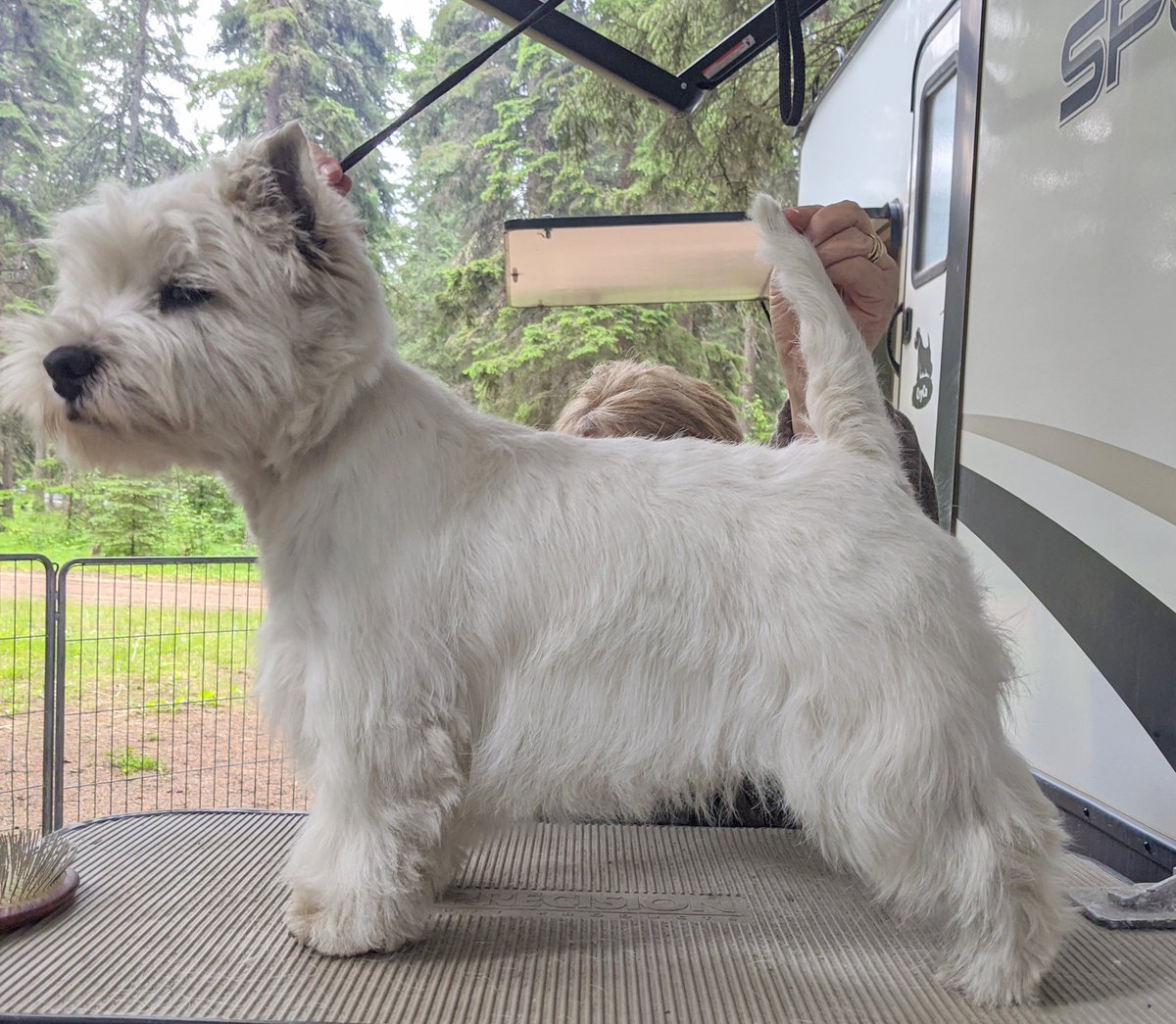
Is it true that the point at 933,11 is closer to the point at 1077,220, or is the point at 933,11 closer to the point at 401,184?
the point at 1077,220

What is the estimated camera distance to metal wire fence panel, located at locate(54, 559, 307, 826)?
200 inches

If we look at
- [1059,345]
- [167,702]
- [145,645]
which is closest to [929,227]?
[1059,345]

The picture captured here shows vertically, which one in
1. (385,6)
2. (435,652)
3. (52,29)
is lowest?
(435,652)

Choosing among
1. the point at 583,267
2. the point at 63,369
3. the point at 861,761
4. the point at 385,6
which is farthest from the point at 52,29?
the point at 861,761

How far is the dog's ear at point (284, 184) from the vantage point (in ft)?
5.10

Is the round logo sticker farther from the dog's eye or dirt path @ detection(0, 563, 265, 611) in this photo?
dirt path @ detection(0, 563, 265, 611)

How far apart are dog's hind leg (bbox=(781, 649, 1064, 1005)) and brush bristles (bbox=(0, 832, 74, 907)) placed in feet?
4.53

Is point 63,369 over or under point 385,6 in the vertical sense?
under

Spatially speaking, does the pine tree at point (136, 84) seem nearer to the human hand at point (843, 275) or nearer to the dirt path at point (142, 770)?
the dirt path at point (142, 770)

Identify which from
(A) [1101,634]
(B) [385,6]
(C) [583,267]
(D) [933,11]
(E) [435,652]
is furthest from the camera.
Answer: (B) [385,6]

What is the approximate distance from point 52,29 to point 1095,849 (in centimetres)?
1502

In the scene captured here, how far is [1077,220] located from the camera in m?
2.25

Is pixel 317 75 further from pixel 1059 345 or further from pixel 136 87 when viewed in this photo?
pixel 1059 345

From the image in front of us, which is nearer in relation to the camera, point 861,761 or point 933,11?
point 861,761
